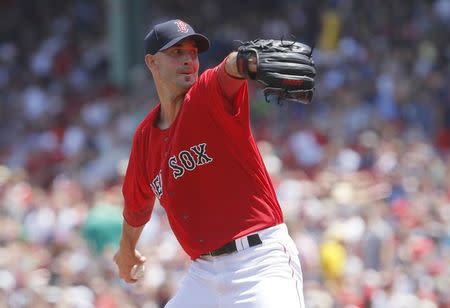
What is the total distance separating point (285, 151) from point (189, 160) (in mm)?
8041

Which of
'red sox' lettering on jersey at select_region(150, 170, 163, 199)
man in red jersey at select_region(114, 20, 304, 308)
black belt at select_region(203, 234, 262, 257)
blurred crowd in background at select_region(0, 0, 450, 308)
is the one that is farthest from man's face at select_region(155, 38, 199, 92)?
blurred crowd in background at select_region(0, 0, 450, 308)

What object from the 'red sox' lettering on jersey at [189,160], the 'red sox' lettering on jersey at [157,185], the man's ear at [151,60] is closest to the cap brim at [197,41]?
the man's ear at [151,60]

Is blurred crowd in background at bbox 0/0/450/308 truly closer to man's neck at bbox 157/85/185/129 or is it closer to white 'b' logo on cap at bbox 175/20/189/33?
man's neck at bbox 157/85/185/129

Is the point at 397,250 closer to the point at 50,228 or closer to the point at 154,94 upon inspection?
the point at 50,228

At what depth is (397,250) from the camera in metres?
9.51

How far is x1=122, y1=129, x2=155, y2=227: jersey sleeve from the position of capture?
16.1 feet

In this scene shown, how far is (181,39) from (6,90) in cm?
1203

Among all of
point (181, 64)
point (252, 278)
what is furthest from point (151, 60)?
point (252, 278)

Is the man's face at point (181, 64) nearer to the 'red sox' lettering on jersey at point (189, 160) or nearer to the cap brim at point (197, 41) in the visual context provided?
the cap brim at point (197, 41)

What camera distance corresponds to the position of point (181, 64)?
4602 millimetres

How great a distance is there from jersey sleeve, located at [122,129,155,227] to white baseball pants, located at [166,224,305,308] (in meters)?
0.57

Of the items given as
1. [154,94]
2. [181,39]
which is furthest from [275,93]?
[154,94]

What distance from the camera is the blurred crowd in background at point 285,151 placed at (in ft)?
29.8

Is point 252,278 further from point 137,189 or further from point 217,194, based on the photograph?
point 137,189
